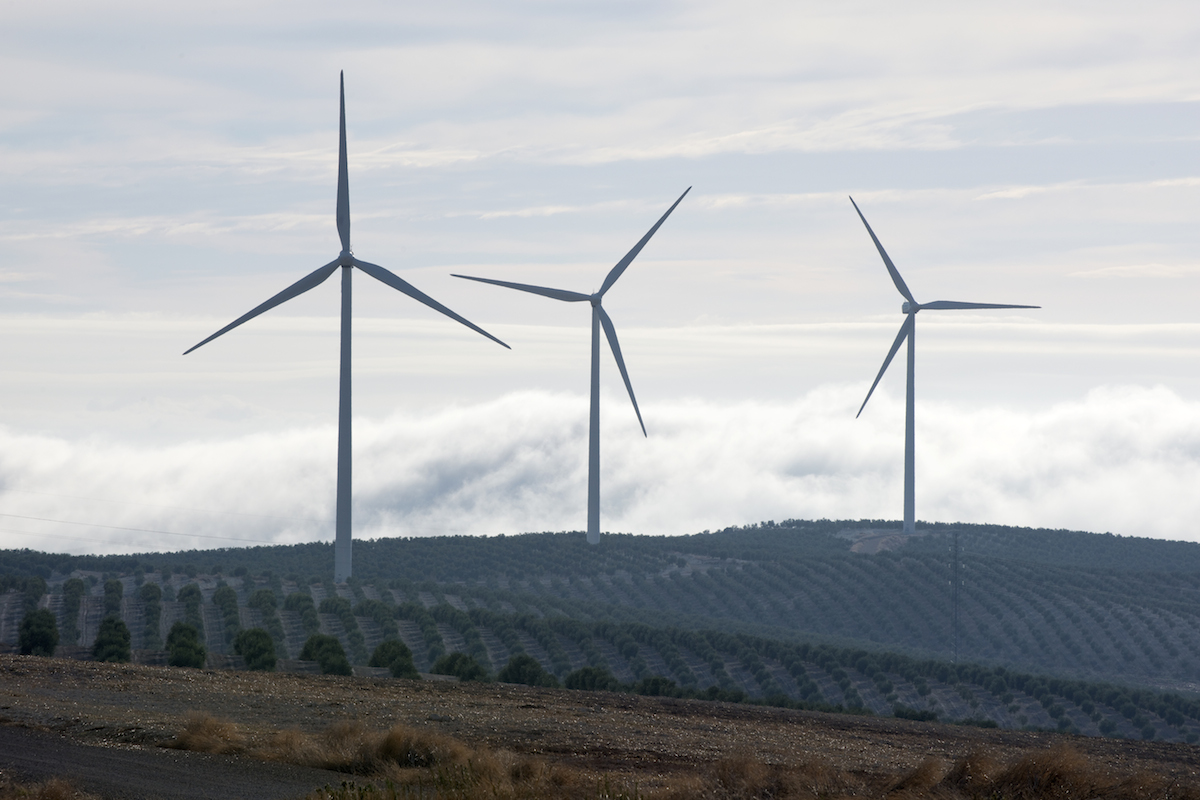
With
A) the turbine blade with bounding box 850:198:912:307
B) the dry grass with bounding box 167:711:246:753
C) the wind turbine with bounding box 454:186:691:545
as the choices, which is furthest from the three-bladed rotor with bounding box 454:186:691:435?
the dry grass with bounding box 167:711:246:753

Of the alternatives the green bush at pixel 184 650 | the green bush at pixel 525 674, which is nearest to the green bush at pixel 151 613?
the green bush at pixel 184 650

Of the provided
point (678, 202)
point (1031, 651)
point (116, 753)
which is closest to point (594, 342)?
point (678, 202)

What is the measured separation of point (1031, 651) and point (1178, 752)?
71268 mm

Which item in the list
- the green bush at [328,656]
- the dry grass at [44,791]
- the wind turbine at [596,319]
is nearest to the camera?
the dry grass at [44,791]

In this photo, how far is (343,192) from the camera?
82375 mm

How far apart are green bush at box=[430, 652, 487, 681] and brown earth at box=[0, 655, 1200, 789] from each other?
949 centimetres

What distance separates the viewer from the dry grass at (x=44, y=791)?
57.9 ft

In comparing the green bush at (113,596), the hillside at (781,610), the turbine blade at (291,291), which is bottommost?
the hillside at (781,610)

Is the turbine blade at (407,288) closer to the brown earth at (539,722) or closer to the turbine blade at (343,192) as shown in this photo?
the turbine blade at (343,192)

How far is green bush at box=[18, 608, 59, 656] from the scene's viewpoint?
2000 inches

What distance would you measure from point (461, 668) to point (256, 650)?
29.5 ft

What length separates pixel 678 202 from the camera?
103m

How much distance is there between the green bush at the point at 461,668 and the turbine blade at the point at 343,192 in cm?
3824

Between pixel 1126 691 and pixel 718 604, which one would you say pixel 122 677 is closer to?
pixel 1126 691
